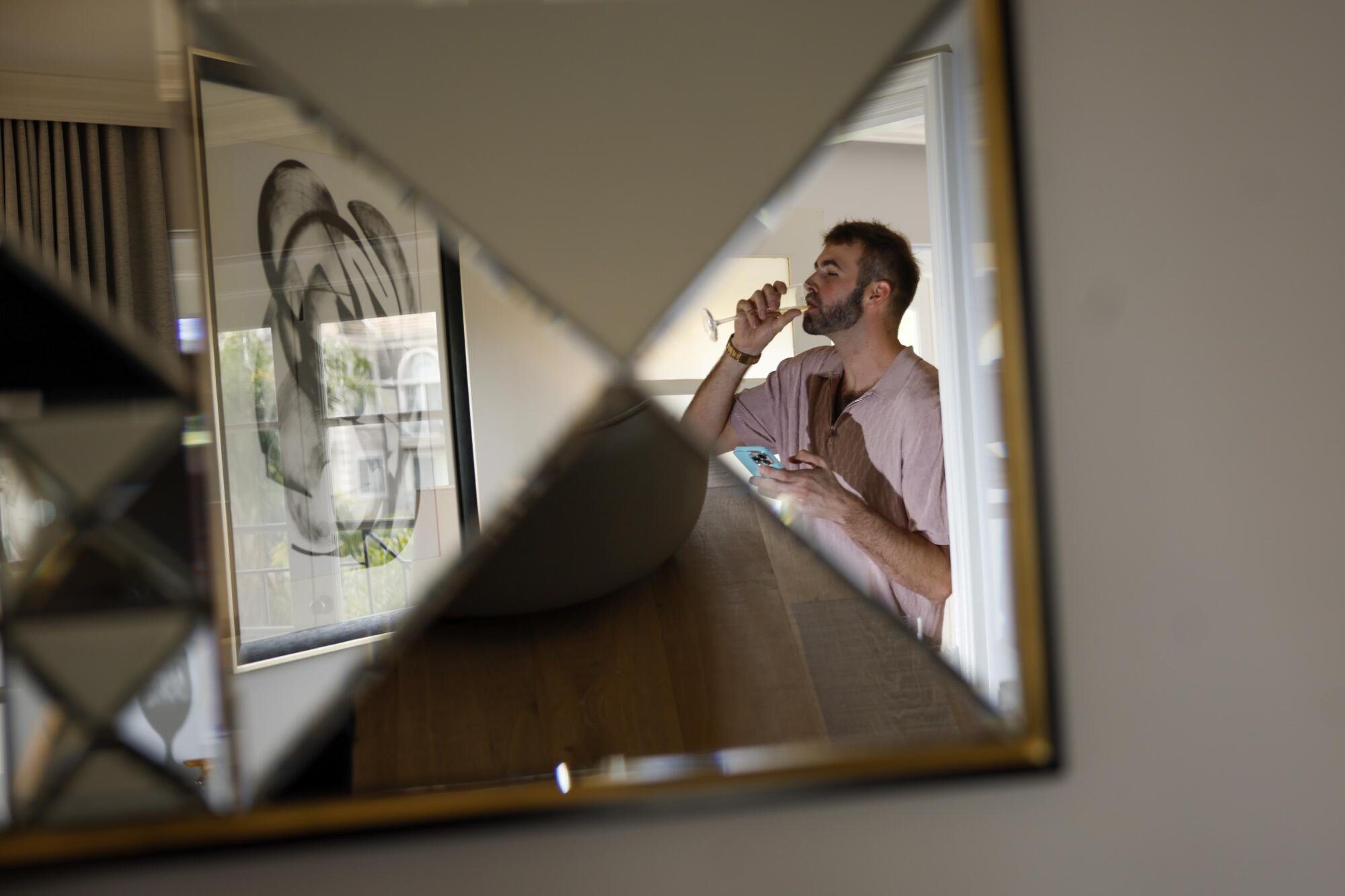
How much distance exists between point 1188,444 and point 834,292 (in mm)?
378

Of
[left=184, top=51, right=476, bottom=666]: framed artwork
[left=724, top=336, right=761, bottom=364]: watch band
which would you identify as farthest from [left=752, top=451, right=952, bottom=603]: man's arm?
[left=184, top=51, right=476, bottom=666]: framed artwork

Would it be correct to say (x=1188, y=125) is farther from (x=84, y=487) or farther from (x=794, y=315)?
(x=84, y=487)

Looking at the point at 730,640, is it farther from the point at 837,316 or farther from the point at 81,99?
the point at 81,99

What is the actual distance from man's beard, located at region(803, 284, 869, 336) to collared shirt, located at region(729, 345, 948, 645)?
19 mm

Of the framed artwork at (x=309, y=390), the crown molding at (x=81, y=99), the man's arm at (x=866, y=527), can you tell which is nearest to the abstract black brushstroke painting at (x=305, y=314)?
the framed artwork at (x=309, y=390)

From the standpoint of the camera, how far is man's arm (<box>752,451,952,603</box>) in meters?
0.82

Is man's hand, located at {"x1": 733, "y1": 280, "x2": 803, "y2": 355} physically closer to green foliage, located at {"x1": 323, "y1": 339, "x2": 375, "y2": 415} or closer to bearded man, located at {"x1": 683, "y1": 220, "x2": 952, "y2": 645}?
bearded man, located at {"x1": 683, "y1": 220, "x2": 952, "y2": 645}

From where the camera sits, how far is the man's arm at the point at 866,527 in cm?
82

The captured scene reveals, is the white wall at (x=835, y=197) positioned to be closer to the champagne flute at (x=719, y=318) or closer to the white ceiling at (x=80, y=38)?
the champagne flute at (x=719, y=318)

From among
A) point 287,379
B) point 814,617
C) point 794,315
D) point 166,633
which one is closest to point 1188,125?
point 794,315

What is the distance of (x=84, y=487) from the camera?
0.75 metres

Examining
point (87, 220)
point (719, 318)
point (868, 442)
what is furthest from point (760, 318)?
point (87, 220)

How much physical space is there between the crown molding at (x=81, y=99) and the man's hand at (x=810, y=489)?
61 centimetres

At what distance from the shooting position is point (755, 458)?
822 mm
